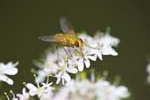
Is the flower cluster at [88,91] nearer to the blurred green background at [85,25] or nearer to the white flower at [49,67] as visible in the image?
the white flower at [49,67]

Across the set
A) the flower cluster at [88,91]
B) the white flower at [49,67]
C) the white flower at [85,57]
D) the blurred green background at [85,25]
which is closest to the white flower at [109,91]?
the flower cluster at [88,91]

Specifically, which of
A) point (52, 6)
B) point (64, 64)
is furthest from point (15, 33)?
point (64, 64)

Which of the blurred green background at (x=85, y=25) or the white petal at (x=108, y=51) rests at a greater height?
the blurred green background at (x=85, y=25)

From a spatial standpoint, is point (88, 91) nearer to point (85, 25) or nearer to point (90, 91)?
point (90, 91)

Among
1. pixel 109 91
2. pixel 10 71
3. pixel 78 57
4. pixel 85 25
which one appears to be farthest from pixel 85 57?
pixel 85 25

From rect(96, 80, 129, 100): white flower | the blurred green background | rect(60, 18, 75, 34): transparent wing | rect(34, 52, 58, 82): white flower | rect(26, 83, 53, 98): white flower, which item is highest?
the blurred green background

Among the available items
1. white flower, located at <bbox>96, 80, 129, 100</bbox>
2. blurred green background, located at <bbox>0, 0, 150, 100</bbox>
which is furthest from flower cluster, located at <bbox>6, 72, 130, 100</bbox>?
blurred green background, located at <bbox>0, 0, 150, 100</bbox>

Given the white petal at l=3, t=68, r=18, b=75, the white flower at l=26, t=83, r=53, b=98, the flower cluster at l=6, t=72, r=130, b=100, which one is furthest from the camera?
the flower cluster at l=6, t=72, r=130, b=100

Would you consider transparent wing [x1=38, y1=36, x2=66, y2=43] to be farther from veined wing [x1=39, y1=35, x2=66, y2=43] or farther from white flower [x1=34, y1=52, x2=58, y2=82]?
white flower [x1=34, y1=52, x2=58, y2=82]

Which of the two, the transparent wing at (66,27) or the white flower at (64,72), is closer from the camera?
the white flower at (64,72)

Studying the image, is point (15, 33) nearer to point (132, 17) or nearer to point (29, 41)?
point (29, 41)
